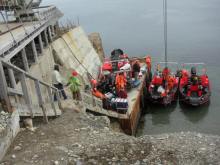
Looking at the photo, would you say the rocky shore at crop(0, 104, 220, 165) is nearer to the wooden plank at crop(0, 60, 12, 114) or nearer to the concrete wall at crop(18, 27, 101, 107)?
the wooden plank at crop(0, 60, 12, 114)

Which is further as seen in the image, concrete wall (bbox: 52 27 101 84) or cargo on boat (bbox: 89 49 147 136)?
concrete wall (bbox: 52 27 101 84)

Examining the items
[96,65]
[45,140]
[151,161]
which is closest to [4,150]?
[45,140]

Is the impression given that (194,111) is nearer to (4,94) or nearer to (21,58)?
(21,58)

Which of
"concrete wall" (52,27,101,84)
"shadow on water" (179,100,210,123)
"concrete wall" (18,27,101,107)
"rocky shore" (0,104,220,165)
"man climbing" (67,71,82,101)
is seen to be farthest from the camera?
"concrete wall" (52,27,101,84)

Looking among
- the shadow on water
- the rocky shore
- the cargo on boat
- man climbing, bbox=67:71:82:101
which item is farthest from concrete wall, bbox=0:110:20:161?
the shadow on water

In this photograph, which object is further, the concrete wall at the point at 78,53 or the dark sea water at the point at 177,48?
the concrete wall at the point at 78,53

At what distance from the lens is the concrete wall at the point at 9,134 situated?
514 centimetres

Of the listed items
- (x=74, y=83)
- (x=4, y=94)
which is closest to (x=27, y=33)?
(x=74, y=83)

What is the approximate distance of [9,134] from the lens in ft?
18.1

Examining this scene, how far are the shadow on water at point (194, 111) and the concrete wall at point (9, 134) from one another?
40.5ft

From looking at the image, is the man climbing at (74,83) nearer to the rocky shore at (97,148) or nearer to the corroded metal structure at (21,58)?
the corroded metal structure at (21,58)

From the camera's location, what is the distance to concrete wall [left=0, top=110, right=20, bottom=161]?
16.9 feet

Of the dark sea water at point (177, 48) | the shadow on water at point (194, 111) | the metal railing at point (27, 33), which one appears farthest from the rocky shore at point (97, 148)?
the shadow on water at point (194, 111)

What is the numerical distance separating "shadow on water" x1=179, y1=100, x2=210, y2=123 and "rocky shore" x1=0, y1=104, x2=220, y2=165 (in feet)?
26.5
